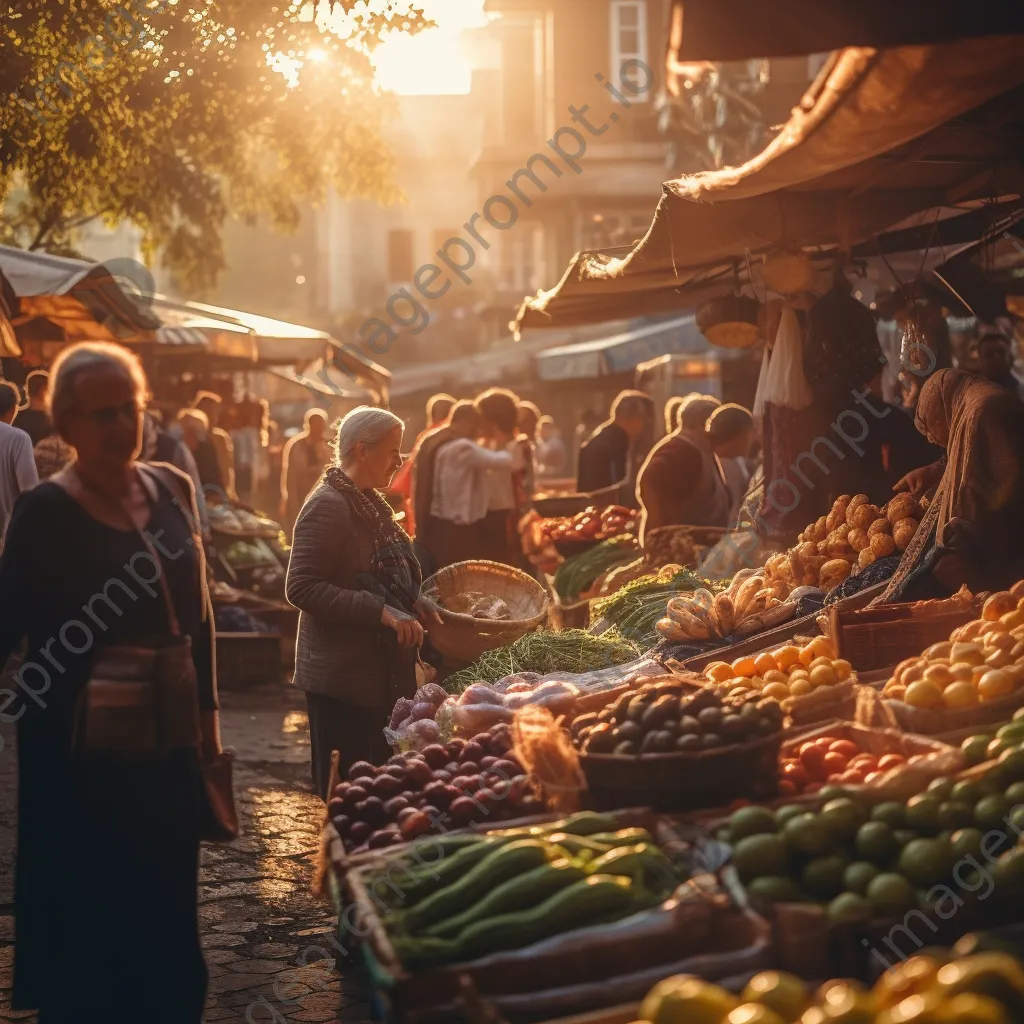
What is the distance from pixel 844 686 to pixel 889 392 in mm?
9978

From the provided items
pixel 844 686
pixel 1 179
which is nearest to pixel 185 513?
pixel 844 686

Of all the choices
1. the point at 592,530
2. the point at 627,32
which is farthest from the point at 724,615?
the point at 627,32

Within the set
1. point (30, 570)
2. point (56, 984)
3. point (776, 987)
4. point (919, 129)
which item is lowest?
point (56, 984)

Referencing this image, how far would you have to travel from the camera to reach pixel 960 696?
447 cm

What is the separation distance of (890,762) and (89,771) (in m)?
2.29

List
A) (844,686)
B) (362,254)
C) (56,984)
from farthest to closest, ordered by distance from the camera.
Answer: (362,254) → (844,686) → (56,984)

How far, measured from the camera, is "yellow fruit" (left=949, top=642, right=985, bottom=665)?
4.77 metres

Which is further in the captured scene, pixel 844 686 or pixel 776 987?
pixel 844 686

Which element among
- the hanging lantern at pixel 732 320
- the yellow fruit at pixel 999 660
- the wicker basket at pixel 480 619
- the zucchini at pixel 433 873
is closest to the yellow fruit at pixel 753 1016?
the zucchini at pixel 433 873

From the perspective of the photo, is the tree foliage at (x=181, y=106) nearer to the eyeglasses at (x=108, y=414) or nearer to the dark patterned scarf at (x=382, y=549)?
the dark patterned scarf at (x=382, y=549)

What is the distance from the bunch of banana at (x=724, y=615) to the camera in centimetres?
667

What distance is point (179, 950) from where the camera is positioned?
365 centimetres

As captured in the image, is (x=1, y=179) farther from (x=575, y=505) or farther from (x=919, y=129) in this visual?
(x=919, y=129)

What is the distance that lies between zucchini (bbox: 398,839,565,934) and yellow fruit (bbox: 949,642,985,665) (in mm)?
1927
